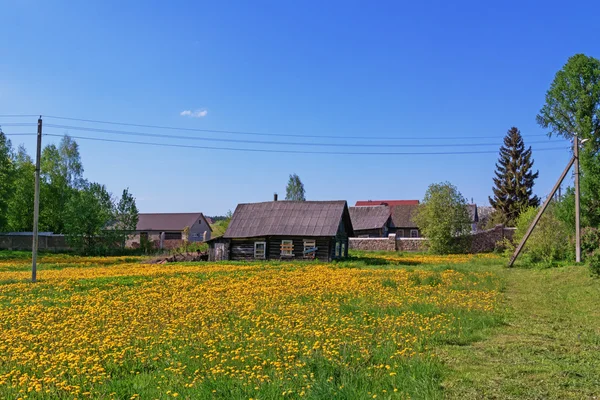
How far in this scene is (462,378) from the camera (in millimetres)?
7434

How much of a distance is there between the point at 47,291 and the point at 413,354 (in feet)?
47.8

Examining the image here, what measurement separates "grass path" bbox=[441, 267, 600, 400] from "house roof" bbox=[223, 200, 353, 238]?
25055 mm

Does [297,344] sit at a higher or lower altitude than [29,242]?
lower

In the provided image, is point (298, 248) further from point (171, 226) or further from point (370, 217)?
point (171, 226)

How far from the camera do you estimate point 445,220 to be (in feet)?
174

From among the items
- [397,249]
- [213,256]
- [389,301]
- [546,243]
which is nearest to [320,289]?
[389,301]

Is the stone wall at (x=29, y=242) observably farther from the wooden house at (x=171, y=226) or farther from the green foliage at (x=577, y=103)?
the green foliage at (x=577, y=103)

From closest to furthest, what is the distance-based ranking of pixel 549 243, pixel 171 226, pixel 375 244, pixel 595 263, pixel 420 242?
pixel 595 263, pixel 549 243, pixel 420 242, pixel 375 244, pixel 171 226

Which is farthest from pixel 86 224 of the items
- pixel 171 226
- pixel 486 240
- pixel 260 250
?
pixel 486 240

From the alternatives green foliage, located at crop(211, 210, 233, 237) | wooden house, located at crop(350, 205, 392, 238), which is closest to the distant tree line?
green foliage, located at crop(211, 210, 233, 237)

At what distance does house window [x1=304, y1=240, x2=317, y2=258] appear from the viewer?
39.9 m

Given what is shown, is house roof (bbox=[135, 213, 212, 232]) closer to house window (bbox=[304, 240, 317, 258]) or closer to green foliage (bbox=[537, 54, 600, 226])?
house window (bbox=[304, 240, 317, 258])

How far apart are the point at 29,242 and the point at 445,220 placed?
46.7 metres

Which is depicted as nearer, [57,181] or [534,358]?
[534,358]
